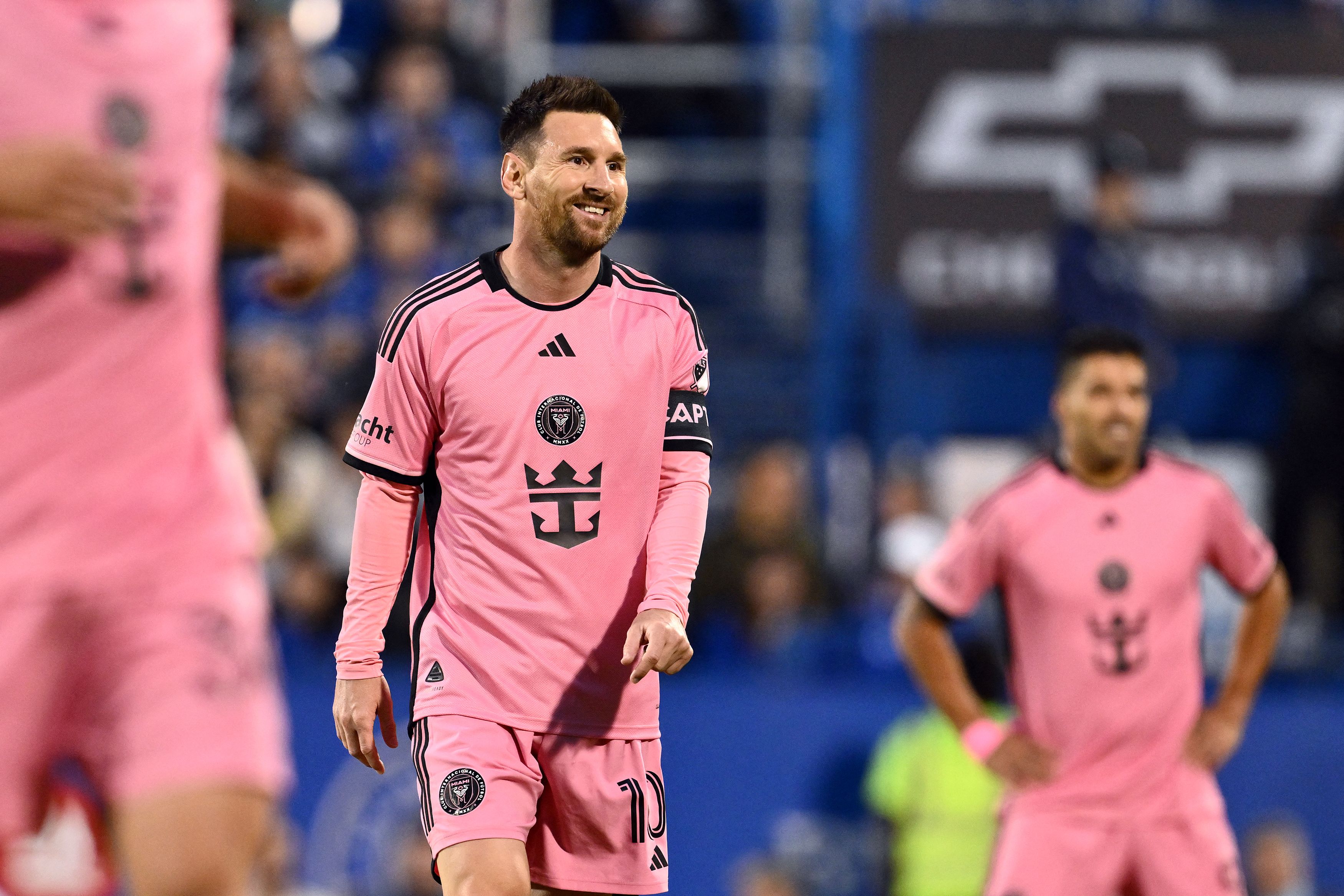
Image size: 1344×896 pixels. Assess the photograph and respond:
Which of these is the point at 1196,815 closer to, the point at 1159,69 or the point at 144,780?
the point at 144,780

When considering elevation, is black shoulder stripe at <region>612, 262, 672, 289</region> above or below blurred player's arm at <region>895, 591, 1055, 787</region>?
above

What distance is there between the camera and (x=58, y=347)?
3637 mm

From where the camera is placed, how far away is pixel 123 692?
3.64 m

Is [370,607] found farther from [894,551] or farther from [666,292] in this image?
[894,551]

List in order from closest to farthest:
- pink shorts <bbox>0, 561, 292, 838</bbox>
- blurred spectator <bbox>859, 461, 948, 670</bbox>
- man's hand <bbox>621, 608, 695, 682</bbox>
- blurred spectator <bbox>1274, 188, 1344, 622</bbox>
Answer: pink shorts <bbox>0, 561, 292, 838</bbox> → man's hand <bbox>621, 608, 695, 682</bbox> → blurred spectator <bbox>859, 461, 948, 670</bbox> → blurred spectator <bbox>1274, 188, 1344, 622</bbox>

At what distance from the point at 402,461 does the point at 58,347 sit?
0.81 m

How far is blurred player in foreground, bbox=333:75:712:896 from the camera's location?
163 inches

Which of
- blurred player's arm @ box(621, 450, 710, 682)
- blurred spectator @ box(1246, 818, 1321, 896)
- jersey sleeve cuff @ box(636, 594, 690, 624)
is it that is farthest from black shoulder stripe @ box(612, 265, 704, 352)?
blurred spectator @ box(1246, 818, 1321, 896)

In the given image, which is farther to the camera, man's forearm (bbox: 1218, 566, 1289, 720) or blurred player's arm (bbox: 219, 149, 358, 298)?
man's forearm (bbox: 1218, 566, 1289, 720)

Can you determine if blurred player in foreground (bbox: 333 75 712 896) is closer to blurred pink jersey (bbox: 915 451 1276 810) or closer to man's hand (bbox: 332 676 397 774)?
man's hand (bbox: 332 676 397 774)

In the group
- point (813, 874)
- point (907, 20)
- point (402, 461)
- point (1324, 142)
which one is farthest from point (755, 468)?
point (402, 461)

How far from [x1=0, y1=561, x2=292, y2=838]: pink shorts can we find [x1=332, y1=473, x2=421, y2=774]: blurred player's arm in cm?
38

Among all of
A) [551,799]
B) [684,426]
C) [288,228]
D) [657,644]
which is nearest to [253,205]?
[288,228]

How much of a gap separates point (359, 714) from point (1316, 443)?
9.04m
